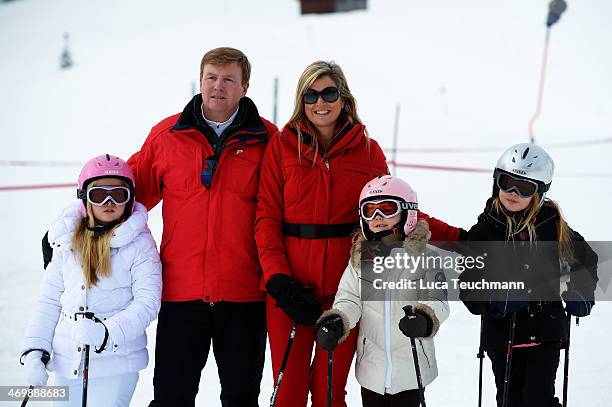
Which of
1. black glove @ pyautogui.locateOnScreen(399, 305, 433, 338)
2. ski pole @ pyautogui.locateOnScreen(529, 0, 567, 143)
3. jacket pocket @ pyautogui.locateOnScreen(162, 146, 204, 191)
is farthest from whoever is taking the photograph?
ski pole @ pyautogui.locateOnScreen(529, 0, 567, 143)

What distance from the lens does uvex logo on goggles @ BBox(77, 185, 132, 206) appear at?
2883 millimetres

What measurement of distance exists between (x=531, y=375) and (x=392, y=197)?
2.87 ft

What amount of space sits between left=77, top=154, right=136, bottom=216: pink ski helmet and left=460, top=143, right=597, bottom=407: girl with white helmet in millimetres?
1383

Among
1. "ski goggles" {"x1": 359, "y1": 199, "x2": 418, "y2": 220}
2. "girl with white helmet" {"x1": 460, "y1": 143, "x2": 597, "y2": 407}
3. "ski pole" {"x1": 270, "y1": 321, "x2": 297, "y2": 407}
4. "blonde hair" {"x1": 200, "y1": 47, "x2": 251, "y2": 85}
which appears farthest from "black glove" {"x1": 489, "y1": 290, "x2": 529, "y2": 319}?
"blonde hair" {"x1": 200, "y1": 47, "x2": 251, "y2": 85}

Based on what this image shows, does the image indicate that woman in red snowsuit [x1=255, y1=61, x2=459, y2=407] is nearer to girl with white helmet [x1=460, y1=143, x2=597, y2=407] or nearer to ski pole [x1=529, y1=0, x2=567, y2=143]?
girl with white helmet [x1=460, y1=143, x2=597, y2=407]

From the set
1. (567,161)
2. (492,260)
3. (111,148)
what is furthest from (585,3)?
(492,260)

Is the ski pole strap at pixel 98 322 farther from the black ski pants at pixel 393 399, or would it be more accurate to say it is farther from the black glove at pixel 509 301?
the black glove at pixel 509 301

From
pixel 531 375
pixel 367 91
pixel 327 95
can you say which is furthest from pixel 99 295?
pixel 367 91

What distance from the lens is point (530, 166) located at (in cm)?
294

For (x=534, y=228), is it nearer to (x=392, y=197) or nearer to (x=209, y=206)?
(x=392, y=197)

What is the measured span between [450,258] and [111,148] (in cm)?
1108

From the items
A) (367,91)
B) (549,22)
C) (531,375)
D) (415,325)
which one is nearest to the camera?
(415,325)

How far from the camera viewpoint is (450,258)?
2.99 meters

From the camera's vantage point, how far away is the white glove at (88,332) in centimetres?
268
